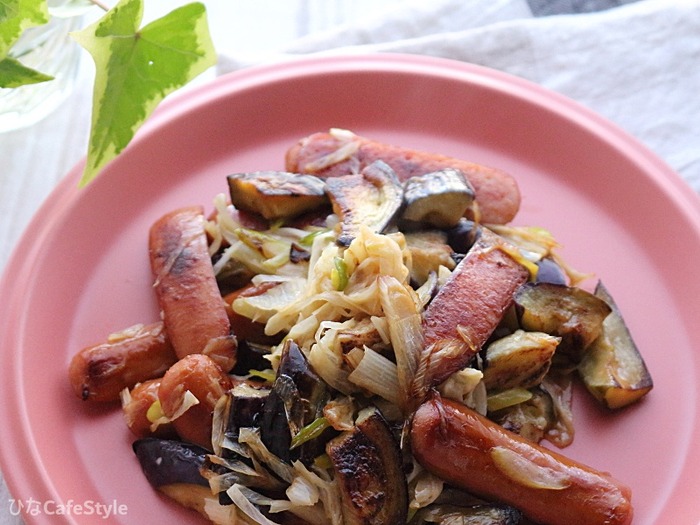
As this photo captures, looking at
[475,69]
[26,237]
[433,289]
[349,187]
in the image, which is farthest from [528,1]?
[26,237]

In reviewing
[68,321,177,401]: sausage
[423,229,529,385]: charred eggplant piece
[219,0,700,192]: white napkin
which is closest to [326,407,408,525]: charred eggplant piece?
[423,229,529,385]: charred eggplant piece

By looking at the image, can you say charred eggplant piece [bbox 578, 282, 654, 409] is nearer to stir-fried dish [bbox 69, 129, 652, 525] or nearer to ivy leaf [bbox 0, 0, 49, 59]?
stir-fried dish [bbox 69, 129, 652, 525]

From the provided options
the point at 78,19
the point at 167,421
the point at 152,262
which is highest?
the point at 78,19

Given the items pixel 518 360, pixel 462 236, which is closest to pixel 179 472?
pixel 518 360

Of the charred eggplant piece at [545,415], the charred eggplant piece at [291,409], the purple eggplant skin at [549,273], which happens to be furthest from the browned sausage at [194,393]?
the purple eggplant skin at [549,273]

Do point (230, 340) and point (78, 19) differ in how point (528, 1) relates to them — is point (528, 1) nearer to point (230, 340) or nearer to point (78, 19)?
point (78, 19)

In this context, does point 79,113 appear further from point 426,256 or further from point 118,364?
point 426,256

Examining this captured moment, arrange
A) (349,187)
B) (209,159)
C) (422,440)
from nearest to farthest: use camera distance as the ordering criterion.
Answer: (422,440), (349,187), (209,159)
